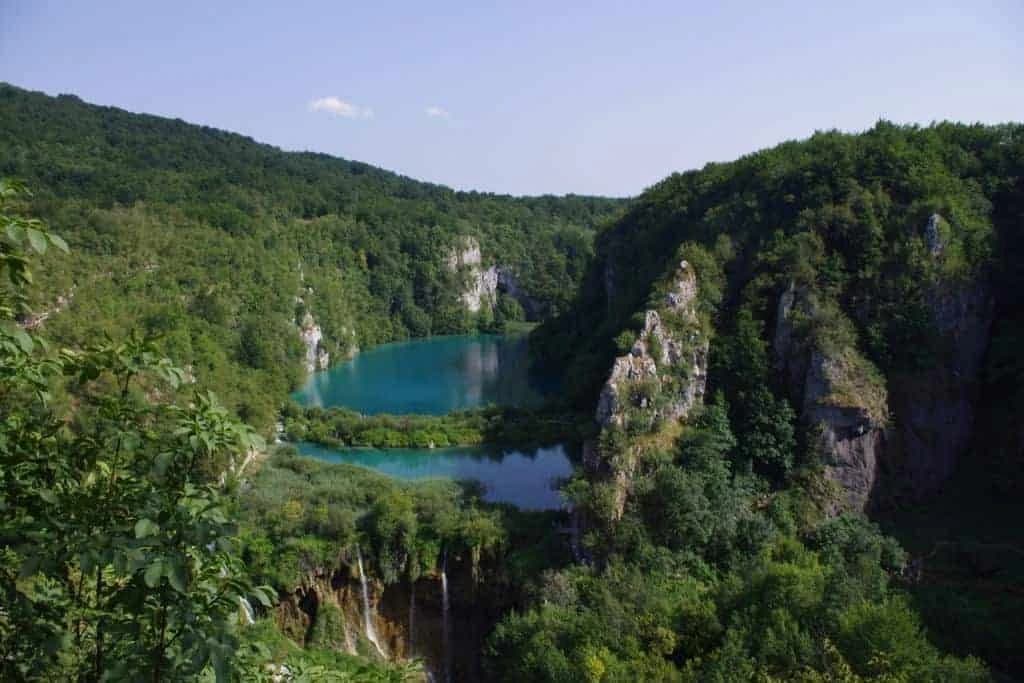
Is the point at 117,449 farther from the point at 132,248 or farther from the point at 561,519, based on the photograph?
the point at 132,248

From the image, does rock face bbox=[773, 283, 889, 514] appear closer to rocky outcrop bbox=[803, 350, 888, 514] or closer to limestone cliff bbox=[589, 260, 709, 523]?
rocky outcrop bbox=[803, 350, 888, 514]

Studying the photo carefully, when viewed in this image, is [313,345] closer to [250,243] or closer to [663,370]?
[250,243]

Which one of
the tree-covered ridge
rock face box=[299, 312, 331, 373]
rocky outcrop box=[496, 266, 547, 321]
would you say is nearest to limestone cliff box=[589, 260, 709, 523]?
the tree-covered ridge

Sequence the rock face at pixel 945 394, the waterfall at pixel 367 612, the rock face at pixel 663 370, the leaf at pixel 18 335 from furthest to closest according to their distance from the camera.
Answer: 1. the rock face at pixel 945 394
2. the rock face at pixel 663 370
3. the waterfall at pixel 367 612
4. the leaf at pixel 18 335

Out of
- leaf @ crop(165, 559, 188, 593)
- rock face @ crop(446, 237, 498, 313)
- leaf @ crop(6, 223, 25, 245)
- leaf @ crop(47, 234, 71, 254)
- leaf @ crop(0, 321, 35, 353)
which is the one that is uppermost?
rock face @ crop(446, 237, 498, 313)

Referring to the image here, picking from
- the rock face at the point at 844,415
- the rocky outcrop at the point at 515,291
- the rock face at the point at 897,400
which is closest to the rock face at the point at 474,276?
the rocky outcrop at the point at 515,291

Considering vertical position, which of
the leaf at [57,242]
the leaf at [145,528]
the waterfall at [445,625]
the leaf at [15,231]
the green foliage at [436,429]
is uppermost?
the leaf at [15,231]

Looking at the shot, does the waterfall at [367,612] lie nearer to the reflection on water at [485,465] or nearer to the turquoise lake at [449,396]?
the turquoise lake at [449,396]
